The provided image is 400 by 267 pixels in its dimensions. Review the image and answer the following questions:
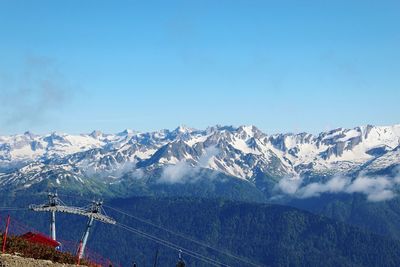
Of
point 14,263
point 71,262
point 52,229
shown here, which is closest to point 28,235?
point 71,262

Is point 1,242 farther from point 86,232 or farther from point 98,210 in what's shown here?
point 98,210

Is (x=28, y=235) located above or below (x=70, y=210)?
below

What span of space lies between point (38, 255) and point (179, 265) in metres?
12.5

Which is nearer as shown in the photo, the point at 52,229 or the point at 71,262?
the point at 71,262

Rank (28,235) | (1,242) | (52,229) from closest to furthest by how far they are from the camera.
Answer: (1,242)
(28,235)
(52,229)

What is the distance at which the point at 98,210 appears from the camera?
109812 mm

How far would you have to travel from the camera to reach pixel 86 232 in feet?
329

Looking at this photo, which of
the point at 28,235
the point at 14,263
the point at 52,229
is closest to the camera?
the point at 14,263

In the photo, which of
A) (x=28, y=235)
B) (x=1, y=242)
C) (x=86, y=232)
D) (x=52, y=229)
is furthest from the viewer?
(x=52, y=229)

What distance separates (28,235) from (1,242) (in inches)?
873

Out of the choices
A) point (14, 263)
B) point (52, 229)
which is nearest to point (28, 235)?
point (14, 263)

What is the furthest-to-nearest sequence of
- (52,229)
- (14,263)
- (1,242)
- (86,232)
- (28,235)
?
(52,229) < (86,232) < (28,235) < (1,242) < (14,263)

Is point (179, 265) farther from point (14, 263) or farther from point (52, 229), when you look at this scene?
point (52, 229)

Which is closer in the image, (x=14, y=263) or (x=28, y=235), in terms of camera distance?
(x=14, y=263)
